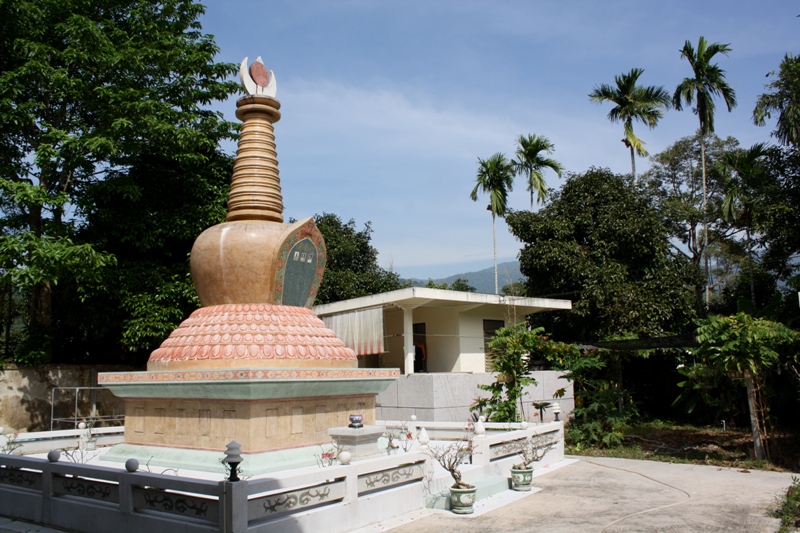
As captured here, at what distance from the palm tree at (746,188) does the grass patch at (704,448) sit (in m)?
10.8

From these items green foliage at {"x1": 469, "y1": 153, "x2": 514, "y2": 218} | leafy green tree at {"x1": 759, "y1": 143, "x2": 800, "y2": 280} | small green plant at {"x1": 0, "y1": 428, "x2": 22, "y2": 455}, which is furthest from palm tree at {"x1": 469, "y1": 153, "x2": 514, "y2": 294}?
small green plant at {"x1": 0, "y1": 428, "x2": 22, "y2": 455}

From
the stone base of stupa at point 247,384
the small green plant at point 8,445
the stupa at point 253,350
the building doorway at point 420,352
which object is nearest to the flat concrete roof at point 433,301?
the building doorway at point 420,352

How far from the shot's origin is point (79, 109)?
21.0 m

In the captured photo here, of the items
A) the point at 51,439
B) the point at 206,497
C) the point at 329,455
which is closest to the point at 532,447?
the point at 329,455

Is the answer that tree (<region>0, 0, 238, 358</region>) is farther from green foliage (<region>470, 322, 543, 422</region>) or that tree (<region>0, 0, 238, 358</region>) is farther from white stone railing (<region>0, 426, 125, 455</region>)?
green foliage (<region>470, 322, 543, 422</region>)

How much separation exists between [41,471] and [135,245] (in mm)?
12060

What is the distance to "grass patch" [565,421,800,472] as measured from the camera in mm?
14656

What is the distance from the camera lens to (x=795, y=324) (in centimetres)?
2094

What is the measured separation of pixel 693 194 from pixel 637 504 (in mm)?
30954

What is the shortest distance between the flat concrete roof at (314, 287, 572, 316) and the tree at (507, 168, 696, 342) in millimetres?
1859

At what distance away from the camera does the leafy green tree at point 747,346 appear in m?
14.0

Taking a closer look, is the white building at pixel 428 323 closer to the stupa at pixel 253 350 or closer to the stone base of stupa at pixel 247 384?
the stupa at pixel 253 350

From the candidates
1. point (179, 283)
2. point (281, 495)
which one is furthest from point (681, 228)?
point (281, 495)

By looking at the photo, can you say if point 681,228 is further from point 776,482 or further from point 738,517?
point 738,517
